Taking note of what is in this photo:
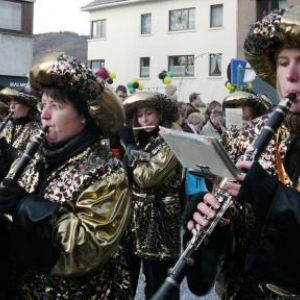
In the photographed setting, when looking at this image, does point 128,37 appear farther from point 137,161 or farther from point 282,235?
point 282,235

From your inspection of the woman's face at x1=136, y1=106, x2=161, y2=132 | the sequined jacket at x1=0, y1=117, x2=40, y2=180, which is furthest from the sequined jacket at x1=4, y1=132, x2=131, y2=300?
the sequined jacket at x1=0, y1=117, x2=40, y2=180

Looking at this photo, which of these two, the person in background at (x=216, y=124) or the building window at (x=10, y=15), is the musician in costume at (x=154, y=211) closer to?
the person in background at (x=216, y=124)

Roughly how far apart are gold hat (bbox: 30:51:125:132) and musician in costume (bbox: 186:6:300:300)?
65cm

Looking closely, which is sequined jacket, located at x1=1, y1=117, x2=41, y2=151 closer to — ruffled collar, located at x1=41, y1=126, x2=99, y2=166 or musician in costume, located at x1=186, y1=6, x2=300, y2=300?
ruffled collar, located at x1=41, y1=126, x2=99, y2=166

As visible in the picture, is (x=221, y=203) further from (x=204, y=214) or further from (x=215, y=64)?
(x=215, y=64)

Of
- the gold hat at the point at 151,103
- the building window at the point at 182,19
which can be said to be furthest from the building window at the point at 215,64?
the gold hat at the point at 151,103

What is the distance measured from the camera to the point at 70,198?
2646 millimetres

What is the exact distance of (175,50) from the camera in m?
34.4

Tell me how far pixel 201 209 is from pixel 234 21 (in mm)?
29827

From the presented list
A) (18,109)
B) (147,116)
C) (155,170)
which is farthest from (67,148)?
(18,109)

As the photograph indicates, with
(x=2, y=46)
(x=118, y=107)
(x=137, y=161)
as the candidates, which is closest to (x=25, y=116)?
(x=137, y=161)

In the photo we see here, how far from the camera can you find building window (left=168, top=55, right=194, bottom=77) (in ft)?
110

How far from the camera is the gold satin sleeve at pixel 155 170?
4.86 meters

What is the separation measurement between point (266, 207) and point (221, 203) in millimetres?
200
